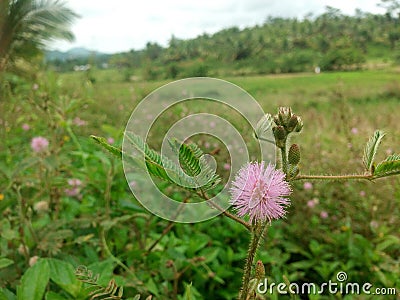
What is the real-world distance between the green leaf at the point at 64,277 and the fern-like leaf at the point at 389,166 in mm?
514

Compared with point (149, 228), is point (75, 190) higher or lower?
higher

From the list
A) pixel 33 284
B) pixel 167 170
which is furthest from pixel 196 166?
pixel 33 284

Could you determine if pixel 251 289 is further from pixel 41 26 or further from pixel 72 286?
pixel 41 26

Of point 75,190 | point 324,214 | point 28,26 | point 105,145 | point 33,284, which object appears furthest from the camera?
point 324,214

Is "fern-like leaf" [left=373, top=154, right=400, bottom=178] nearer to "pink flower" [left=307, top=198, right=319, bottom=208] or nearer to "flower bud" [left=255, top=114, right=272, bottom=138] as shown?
"flower bud" [left=255, top=114, right=272, bottom=138]

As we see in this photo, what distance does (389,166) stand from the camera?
350mm

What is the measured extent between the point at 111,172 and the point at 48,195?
0.24m

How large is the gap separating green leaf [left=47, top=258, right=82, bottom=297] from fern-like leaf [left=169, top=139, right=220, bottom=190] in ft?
1.29

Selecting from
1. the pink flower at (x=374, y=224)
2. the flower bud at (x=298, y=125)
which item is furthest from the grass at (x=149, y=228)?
the flower bud at (x=298, y=125)

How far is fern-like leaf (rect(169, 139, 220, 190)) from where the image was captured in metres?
0.37

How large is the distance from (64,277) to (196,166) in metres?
0.43

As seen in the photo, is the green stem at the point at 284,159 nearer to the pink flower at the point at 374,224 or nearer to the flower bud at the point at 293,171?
the flower bud at the point at 293,171

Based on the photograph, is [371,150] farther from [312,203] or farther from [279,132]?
[312,203]

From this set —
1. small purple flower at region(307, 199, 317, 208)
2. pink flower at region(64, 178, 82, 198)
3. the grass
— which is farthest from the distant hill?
small purple flower at region(307, 199, 317, 208)
